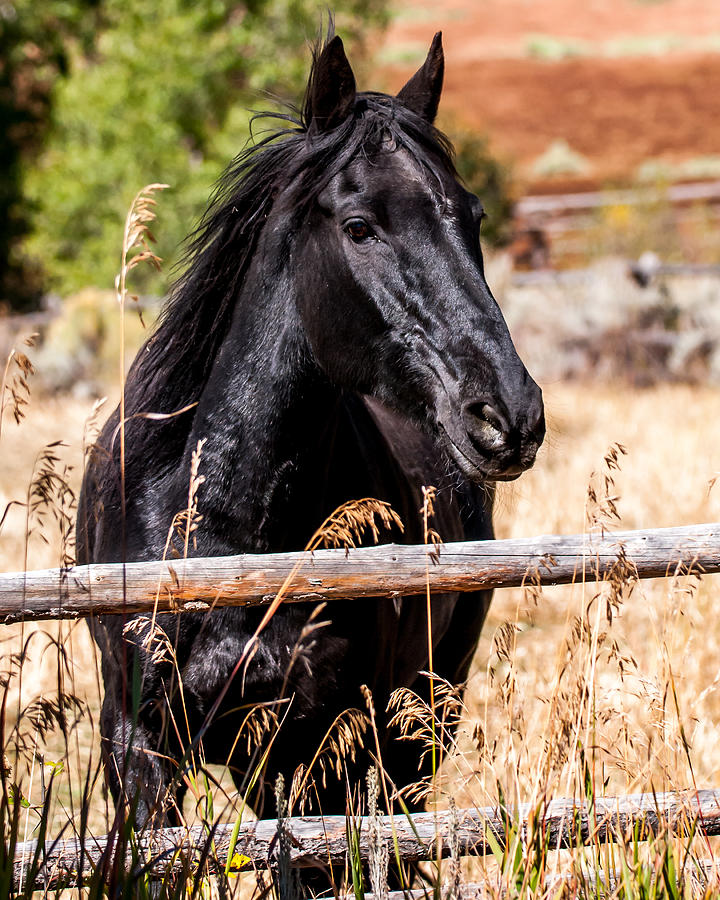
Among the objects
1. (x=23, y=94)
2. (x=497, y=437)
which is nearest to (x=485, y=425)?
(x=497, y=437)

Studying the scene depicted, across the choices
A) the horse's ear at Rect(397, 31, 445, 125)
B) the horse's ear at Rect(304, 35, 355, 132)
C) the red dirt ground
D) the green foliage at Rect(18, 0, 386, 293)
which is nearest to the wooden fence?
the horse's ear at Rect(304, 35, 355, 132)

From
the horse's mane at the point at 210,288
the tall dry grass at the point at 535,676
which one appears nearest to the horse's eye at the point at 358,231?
the horse's mane at the point at 210,288

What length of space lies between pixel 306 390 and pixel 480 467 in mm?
577

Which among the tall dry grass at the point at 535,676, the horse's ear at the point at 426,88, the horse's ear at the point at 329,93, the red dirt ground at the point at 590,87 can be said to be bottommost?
the tall dry grass at the point at 535,676

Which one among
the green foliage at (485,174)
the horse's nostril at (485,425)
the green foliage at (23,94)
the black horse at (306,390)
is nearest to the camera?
the horse's nostril at (485,425)

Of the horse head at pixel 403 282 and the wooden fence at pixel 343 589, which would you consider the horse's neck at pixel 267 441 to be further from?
the wooden fence at pixel 343 589

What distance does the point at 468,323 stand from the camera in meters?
2.28

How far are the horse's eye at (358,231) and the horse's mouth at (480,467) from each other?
533mm

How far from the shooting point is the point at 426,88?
2.92 metres

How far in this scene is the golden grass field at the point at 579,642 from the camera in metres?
2.15

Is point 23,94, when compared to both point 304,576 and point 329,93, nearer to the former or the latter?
point 329,93

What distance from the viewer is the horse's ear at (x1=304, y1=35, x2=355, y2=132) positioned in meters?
2.52

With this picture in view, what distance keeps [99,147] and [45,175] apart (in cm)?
161

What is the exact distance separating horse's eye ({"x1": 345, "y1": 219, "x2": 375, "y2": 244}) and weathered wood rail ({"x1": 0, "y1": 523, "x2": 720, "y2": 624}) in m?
0.81
